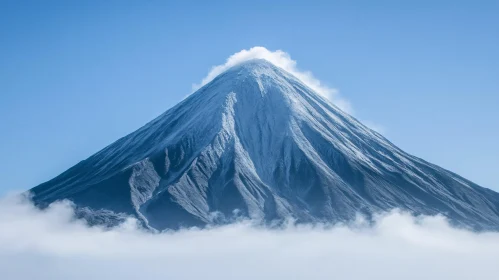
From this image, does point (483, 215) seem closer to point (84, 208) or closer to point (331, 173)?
point (331, 173)

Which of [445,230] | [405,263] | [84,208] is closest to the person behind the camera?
[84,208]

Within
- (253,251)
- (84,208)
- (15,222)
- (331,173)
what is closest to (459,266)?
(331,173)

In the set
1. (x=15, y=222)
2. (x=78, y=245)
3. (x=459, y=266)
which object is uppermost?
(x=15, y=222)

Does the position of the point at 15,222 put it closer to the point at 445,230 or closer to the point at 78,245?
the point at 78,245

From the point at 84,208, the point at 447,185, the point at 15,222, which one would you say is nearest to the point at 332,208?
the point at 447,185

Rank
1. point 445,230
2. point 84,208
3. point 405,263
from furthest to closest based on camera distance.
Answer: point 405,263 → point 445,230 → point 84,208

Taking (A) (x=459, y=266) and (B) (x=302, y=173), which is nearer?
(B) (x=302, y=173)

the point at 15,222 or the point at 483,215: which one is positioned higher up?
the point at 15,222
